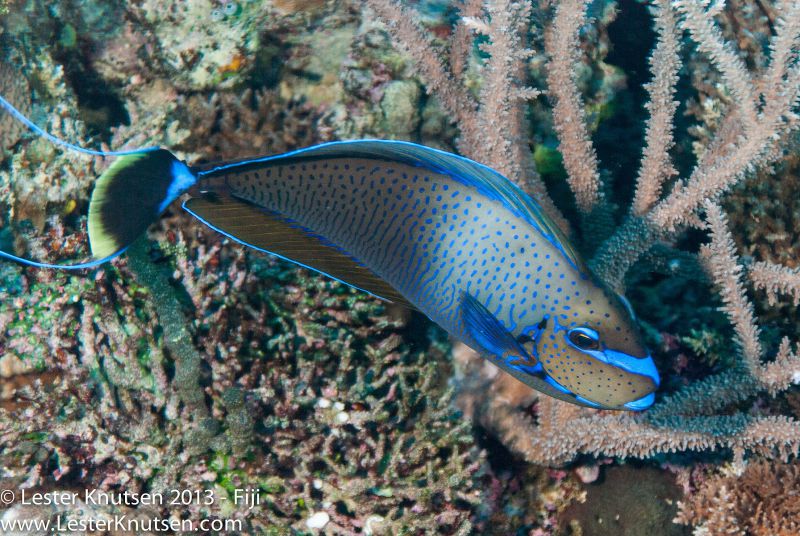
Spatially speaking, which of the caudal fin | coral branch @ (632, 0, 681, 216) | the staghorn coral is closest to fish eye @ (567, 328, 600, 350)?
the caudal fin

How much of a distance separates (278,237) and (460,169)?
2.54 ft

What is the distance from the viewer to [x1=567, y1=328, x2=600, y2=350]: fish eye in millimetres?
1843

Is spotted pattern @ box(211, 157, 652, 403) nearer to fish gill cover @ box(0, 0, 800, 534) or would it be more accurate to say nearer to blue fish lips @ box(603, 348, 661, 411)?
blue fish lips @ box(603, 348, 661, 411)

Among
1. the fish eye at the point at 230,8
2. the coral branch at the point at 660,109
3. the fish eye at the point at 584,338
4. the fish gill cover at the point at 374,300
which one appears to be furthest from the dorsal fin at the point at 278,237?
the fish eye at the point at 230,8

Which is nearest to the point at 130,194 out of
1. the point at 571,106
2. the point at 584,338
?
the point at 584,338

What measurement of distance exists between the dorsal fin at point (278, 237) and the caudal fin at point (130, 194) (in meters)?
0.15

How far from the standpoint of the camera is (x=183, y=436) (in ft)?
10.1

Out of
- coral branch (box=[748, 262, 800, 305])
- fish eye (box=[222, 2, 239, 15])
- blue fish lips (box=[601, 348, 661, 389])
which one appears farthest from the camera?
fish eye (box=[222, 2, 239, 15])

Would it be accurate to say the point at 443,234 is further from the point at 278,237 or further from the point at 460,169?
the point at 278,237

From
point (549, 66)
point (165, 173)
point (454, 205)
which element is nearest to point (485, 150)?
point (549, 66)

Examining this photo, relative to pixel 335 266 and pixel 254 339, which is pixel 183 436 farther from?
pixel 335 266

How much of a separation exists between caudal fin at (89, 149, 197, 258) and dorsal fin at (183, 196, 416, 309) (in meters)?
0.15

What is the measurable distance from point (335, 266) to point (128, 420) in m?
1.72

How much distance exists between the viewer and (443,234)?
202cm
